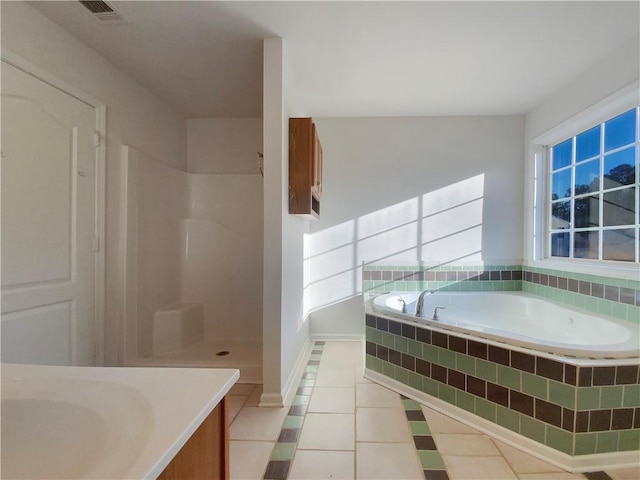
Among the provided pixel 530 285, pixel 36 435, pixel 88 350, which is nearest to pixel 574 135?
pixel 530 285

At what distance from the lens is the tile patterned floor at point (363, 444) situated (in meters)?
1.37

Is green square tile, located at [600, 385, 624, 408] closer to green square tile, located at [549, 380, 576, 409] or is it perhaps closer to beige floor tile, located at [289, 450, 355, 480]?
green square tile, located at [549, 380, 576, 409]

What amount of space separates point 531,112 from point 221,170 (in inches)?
123

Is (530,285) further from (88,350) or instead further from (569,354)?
(88,350)

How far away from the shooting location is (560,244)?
9.00ft

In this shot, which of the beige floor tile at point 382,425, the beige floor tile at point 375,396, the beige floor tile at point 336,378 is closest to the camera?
the beige floor tile at point 382,425

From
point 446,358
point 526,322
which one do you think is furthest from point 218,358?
point 526,322

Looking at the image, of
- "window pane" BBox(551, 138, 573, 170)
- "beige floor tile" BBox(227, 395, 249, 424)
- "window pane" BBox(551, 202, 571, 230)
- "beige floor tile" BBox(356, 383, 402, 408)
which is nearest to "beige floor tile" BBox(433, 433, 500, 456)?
"beige floor tile" BBox(356, 383, 402, 408)

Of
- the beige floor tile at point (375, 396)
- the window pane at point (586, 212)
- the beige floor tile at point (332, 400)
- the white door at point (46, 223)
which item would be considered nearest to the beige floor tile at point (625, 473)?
the beige floor tile at point (375, 396)

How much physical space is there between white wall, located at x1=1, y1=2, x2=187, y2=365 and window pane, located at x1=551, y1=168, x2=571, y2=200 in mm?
3616

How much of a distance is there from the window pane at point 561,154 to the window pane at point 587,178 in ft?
0.60

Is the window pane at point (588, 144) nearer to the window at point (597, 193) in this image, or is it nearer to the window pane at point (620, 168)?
the window at point (597, 193)

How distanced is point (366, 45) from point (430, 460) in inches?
92.6

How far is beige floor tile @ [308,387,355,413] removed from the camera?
6.21 ft
